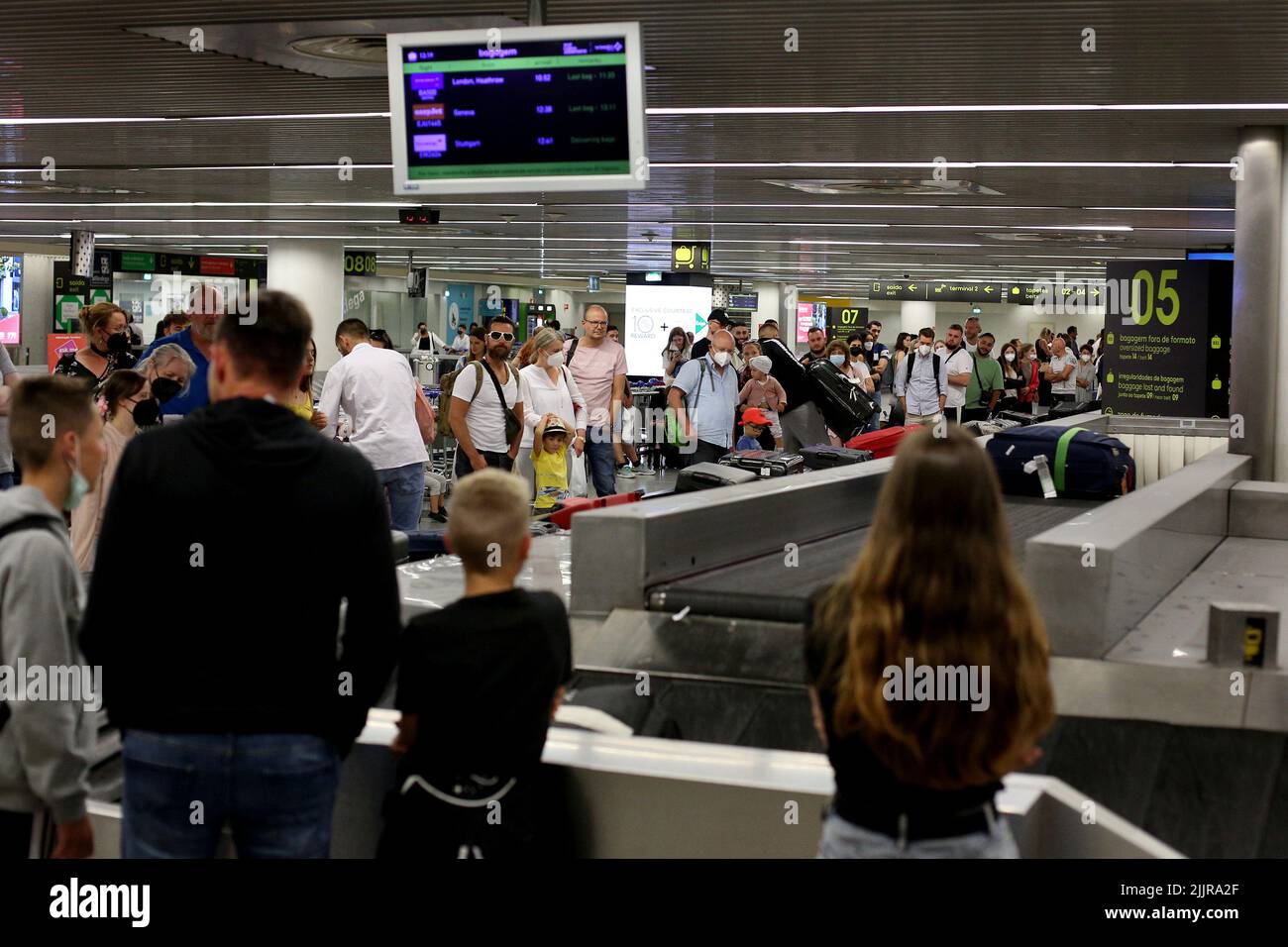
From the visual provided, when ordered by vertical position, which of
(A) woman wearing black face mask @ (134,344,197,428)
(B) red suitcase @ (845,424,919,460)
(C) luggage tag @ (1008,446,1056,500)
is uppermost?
(A) woman wearing black face mask @ (134,344,197,428)

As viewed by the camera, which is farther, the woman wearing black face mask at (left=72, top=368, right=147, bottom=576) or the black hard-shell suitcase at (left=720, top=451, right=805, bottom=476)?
the black hard-shell suitcase at (left=720, top=451, right=805, bottom=476)

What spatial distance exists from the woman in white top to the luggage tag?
3.35m

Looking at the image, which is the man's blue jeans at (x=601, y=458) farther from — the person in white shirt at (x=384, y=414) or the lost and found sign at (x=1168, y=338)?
the lost and found sign at (x=1168, y=338)

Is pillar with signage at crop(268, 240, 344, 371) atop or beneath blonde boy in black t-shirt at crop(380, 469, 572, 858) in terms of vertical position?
atop

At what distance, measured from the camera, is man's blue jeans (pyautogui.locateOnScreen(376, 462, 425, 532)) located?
9031 mm

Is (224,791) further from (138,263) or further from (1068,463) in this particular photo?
(138,263)

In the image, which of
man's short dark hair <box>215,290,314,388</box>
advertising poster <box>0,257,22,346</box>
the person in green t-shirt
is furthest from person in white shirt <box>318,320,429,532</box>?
advertising poster <box>0,257,22,346</box>

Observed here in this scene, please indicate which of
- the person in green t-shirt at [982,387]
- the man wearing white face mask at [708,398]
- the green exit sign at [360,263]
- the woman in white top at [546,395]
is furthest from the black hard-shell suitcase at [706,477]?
the green exit sign at [360,263]

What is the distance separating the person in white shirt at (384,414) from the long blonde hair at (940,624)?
654 cm

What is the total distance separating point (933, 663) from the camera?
2521 millimetres

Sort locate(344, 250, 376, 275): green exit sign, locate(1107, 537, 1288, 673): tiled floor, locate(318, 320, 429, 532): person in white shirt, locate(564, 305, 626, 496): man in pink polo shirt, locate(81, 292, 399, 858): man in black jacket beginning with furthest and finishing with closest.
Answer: locate(344, 250, 376, 275): green exit sign < locate(564, 305, 626, 496): man in pink polo shirt < locate(318, 320, 429, 532): person in white shirt < locate(1107, 537, 1288, 673): tiled floor < locate(81, 292, 399, 858): man in black jacket

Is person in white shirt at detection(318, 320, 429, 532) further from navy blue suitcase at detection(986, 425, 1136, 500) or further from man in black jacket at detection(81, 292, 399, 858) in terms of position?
man in black jacket at detection(81, 292, 399, 858)

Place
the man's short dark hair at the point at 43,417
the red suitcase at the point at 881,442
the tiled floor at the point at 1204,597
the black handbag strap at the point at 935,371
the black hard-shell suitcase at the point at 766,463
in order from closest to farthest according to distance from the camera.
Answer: the man's short dark hair at the point at 43,417 < the tiled floor at the point at 1204,597 < the black hard-shell suitcase at the point at 766,463 < the red suitcase at the point at 881,442 < the black handbag strap at the point at 935,371

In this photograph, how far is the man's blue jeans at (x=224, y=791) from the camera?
9.13ft
